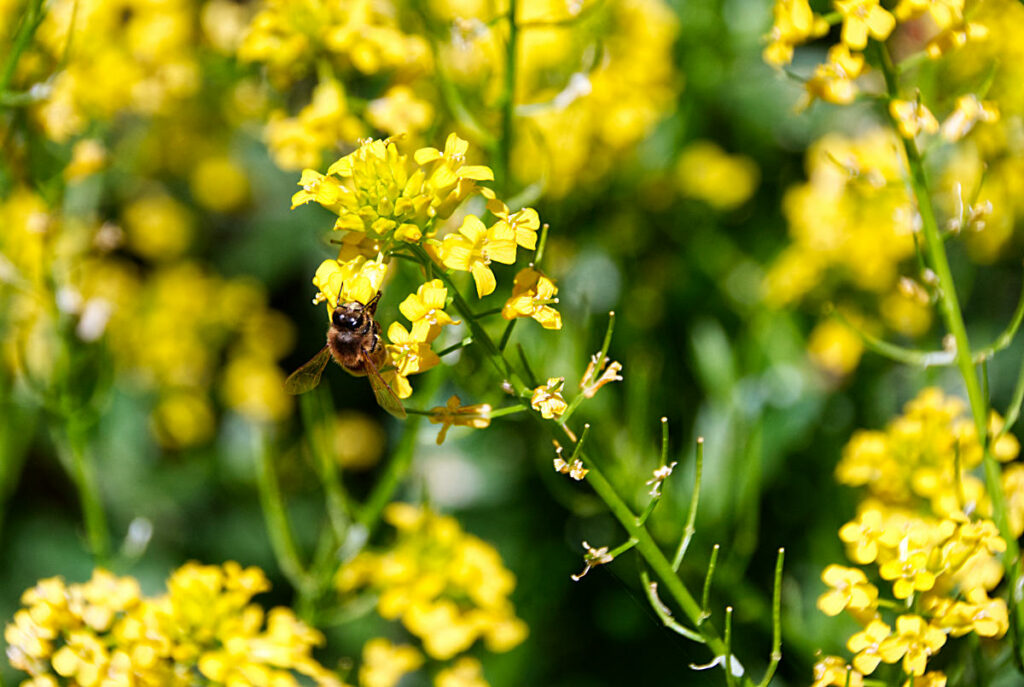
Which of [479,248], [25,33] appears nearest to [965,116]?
[479,248]

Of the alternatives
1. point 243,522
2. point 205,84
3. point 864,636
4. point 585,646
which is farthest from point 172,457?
point 864,636

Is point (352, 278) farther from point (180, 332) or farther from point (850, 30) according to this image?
point (180, 332)

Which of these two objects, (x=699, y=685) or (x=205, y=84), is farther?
(x=205, y=84)

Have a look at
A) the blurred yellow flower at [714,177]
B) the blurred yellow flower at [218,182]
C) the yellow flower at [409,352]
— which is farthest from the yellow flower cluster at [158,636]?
the blurred yellow flower at [218,182]

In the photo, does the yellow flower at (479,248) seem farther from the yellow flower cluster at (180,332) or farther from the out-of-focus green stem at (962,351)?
the yellow flower cluster at (180,332)

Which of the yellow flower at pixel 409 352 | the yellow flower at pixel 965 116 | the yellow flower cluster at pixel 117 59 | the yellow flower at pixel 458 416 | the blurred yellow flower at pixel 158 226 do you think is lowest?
the blurred yellow flower at pixel 158 226

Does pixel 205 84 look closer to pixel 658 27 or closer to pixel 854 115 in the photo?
pixel 658 27

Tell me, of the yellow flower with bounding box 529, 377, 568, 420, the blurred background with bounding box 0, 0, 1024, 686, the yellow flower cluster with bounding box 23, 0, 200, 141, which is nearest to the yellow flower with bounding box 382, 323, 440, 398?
the yellow flower with bounding box 529, 377, 568, 420

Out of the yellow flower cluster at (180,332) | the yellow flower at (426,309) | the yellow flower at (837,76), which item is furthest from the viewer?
the yellow flower cluster at (180,332)
